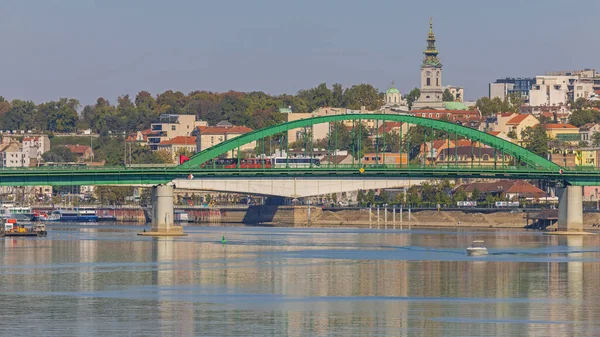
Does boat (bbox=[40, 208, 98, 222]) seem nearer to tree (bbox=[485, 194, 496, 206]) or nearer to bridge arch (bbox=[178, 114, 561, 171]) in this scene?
tree (bbox=[485, 194, 496, 206])

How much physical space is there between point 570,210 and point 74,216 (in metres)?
76.8

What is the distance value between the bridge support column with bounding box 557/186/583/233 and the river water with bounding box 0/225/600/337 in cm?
1985

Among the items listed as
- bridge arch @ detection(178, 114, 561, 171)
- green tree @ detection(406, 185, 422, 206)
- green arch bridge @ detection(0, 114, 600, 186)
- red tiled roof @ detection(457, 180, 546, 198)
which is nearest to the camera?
green arch bridge @ detection(0, 114, 600, 186)

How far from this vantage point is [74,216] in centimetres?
18762

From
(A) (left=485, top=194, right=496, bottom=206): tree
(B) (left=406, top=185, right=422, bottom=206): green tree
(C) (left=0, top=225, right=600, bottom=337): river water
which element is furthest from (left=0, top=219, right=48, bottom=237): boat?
(B) (left=406, top=185, right=422, bottom=206): green tree

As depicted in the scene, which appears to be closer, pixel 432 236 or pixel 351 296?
pixel 351 296

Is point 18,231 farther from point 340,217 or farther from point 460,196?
point 460,196

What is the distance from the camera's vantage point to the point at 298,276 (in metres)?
76.8

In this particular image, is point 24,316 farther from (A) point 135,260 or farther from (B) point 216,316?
(A) point 135,260

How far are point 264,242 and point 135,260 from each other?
1011 inches

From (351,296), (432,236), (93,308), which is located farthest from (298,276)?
(432,236)

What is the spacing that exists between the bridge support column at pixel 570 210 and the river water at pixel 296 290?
19.9 meters

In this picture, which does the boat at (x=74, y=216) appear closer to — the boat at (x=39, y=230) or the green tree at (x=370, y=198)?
the green tree at (x=370, y=198)

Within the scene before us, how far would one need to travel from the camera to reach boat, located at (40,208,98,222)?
186 metres
